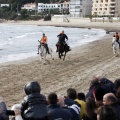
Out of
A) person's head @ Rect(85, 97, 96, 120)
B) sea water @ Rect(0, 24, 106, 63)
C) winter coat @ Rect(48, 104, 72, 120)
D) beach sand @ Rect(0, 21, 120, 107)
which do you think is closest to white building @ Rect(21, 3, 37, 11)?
sea water @ Rect(0, 24, 106, 63)

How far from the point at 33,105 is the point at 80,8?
503 feet

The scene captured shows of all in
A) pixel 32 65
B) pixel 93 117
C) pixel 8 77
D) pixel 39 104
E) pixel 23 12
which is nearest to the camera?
pixel 39 104

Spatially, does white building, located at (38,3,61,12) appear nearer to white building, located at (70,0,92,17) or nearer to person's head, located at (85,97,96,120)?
white building, located at (70,0,92,17)

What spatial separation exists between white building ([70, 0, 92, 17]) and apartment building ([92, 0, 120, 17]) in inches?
393

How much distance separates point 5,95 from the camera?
43.6 ft

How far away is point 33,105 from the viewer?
17.0 feet

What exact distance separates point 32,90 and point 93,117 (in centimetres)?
165

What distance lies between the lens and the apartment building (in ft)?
451

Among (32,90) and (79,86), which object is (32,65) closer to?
(79,86)

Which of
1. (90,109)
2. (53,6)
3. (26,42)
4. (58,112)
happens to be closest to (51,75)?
(90,109)

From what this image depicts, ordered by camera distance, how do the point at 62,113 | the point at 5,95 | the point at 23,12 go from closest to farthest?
1. the point at 62,113
2. the point at 5,95
3. the point at 23,12

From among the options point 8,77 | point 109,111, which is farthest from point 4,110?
point 8,77

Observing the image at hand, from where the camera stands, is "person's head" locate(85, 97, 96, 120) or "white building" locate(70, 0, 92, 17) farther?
"white building" locate(70, 0, 92, 17)

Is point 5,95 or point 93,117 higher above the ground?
point 93,117
